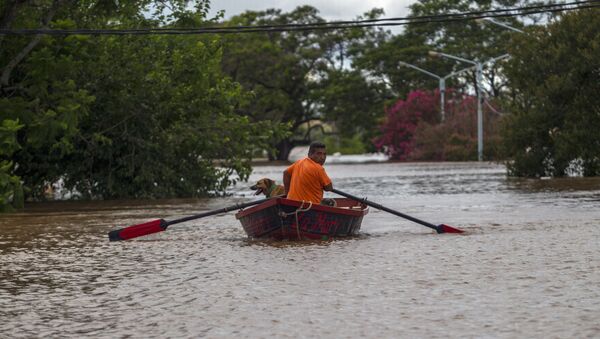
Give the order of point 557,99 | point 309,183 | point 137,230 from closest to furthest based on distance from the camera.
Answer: point 309,183, point 137,230, point 557,99

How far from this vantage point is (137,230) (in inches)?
721

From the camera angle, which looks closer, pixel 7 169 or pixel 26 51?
pixel 7 169

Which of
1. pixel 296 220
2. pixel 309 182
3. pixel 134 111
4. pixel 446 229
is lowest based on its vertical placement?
pixel 446 229

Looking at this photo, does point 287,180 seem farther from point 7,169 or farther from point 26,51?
point 26,51

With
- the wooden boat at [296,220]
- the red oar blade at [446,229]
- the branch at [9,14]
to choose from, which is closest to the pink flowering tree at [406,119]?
the branch at [9,14]

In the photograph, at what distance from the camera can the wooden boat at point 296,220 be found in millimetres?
17406

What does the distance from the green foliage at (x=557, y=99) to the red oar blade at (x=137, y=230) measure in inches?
895

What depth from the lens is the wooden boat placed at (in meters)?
17.4

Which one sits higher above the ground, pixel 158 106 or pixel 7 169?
pixel 158 106

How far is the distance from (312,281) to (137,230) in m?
6.38

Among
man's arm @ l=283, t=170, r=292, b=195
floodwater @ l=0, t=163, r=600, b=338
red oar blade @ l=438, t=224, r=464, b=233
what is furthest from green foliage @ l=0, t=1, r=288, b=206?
red oar blade @ l=438, t=224, r=464, b=233

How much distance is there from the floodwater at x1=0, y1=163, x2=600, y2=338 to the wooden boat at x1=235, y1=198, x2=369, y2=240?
36cm

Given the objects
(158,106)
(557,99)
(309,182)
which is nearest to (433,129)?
(557,99)

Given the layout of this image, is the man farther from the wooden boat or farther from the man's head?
the wooden boat
